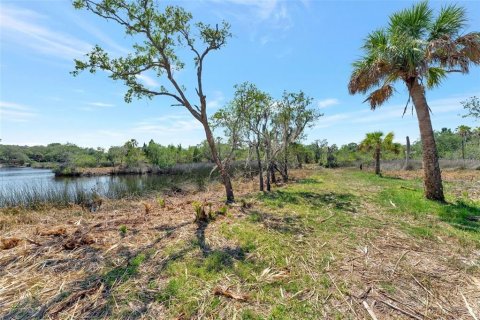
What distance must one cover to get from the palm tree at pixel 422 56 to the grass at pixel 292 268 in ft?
8.11

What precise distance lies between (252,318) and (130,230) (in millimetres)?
3977

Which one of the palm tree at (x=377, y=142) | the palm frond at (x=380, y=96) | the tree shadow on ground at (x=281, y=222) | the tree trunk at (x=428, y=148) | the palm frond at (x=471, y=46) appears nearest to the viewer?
the tree shadow on ground at (x=281, y=222)

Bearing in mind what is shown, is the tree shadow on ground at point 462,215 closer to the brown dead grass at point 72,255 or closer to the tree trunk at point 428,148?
the tree trunk at point 428,148

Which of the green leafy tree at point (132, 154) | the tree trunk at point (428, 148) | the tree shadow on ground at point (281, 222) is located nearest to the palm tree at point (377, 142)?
the tree trunk at point (428, 148)

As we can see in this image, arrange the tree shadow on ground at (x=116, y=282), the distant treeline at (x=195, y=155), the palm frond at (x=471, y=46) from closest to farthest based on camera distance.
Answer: the tree shadow on ground at (x=116, y=282) → the palm frond at (x=471, y=46) → the distant treeline at (x=195, y=155)

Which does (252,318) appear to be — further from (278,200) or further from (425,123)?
(425,123)

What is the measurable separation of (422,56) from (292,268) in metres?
7.67

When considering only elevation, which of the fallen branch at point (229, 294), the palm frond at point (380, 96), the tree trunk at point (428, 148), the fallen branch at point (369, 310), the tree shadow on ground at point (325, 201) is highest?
the palm frond at point (380, 96)

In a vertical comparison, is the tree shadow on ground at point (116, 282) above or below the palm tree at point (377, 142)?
below

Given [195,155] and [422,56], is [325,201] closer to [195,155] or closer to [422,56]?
[422,56]

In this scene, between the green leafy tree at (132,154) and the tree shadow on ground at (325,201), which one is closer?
the tree shadow on ground at (325,201)

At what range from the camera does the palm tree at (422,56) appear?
23.7 ft

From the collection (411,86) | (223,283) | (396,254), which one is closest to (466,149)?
(411,86)

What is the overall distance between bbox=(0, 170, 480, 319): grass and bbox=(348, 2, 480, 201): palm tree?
2.47 m
